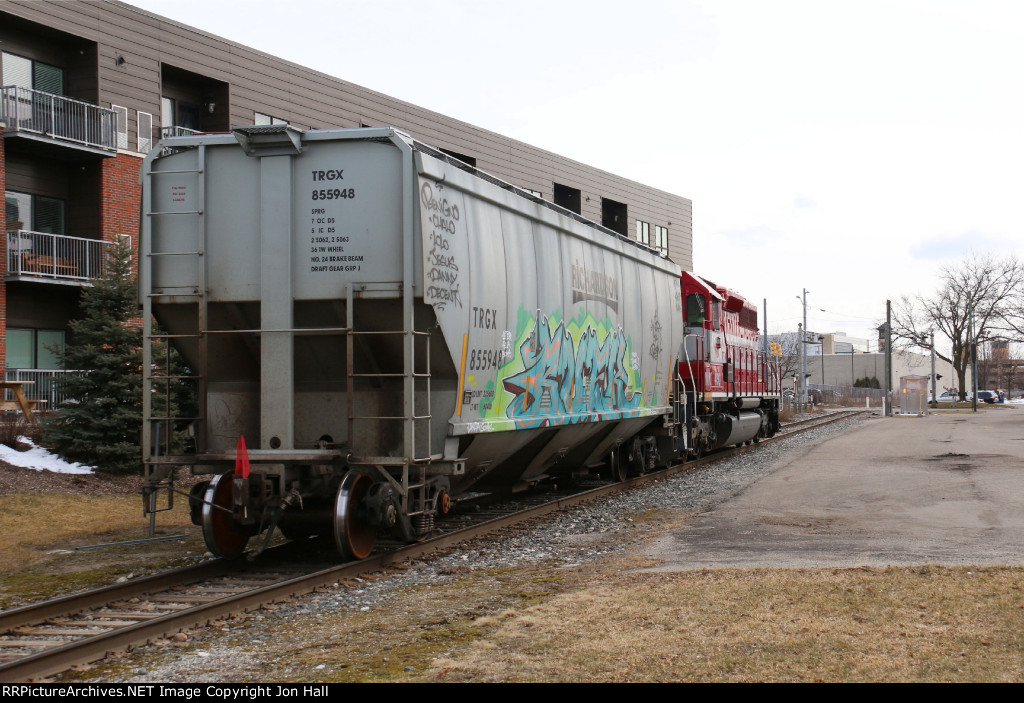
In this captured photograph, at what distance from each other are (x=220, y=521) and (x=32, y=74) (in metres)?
20.6

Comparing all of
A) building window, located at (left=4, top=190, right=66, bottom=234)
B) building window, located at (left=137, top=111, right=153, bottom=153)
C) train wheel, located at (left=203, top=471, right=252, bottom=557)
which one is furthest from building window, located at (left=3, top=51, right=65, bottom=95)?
train wheel, located at (left=203, top=471, right=252, bottom=557)

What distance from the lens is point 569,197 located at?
4597 cm

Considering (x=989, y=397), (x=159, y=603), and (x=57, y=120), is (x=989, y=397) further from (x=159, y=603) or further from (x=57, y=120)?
(x=159, y=603)

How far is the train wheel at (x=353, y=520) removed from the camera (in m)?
8.93

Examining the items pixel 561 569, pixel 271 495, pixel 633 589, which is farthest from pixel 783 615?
pixel 271 495

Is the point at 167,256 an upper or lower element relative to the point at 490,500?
upper

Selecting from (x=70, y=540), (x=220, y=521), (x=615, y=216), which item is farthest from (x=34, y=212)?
(x=615, y=216)

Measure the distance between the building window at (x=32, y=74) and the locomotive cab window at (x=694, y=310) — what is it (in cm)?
1770

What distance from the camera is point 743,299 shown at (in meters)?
25.6

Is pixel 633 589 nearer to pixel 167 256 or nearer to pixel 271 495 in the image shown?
pixel 271 495

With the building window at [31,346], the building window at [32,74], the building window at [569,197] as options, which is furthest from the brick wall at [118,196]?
the building window at [569,197]

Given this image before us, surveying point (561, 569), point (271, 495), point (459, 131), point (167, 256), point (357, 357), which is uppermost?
point (459, 131)

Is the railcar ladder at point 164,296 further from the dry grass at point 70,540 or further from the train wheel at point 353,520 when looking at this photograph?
the train wheel at point 353,520
